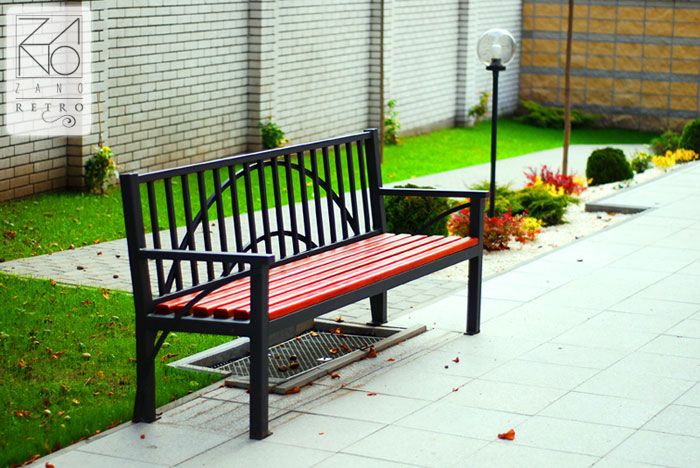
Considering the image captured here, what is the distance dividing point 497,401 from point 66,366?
2.39 metres

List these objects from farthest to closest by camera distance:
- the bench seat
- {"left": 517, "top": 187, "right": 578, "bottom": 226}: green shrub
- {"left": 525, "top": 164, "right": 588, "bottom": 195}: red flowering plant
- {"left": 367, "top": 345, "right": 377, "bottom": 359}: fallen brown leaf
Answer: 1. {"left": 525, "top": 164, "right": 588, "bottom": 195}: red flowering plant
2. {"left": 517, "top": 187, "right": 578, "bottom": 226}: green shrub
3. {"left": 367, "top": 345, "right": 377, "bottom": 359}: fallen brown leaf
4. the bench seat

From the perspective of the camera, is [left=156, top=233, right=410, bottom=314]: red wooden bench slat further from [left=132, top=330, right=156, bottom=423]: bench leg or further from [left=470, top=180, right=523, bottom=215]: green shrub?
[left=470, top=180, right=523, bottom=215]: green shrub

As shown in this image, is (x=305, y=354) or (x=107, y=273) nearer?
(x=305, y=354)

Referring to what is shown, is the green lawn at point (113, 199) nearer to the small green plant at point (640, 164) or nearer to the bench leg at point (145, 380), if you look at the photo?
the small green plant at point (640, 164)

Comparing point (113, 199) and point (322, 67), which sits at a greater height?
point (322, 67)

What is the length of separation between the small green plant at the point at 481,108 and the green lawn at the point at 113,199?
24 cm

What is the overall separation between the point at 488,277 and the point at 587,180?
6700 millimetres

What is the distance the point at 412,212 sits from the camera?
1034 centimetres

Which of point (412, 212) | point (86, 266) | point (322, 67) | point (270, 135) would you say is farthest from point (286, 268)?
point (322, 67)

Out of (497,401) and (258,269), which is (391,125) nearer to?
(497,401)

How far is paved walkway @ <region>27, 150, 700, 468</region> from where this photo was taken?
548 centimetres

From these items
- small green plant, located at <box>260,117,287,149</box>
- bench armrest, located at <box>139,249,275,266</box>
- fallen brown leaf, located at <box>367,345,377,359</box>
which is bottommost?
fallen brown leaf, located at <box>367,345,377,359</box>

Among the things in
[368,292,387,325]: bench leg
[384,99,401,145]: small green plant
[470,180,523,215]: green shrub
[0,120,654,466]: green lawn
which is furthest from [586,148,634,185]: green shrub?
[368,292,387,325]: bench leg

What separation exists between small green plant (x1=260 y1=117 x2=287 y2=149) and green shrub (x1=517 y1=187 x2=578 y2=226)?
507cm
